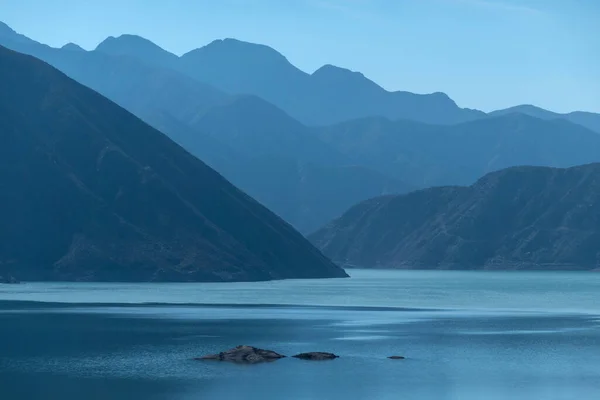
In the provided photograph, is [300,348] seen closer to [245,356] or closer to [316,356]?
[316,356]

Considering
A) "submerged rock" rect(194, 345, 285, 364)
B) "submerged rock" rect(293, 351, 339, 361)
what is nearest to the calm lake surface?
"submerged rock" rect(293, 351, 339, 361)

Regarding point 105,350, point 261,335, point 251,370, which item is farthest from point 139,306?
point 251,370

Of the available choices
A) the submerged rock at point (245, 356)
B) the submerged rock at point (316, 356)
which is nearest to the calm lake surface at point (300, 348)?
the submerged rock at point (316, 356)

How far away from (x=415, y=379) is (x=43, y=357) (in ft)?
98.6

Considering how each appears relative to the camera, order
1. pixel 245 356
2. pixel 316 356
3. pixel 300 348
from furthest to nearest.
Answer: pixel 300 348
pixel 316 356
pixel 245 356

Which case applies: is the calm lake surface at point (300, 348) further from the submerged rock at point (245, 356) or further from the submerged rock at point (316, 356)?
the submerged rock at point (245, 356)

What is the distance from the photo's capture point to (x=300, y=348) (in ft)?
315

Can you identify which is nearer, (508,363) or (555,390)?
(555,390)

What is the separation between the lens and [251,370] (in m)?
80.2

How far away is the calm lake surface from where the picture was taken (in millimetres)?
70562

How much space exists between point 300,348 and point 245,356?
10900 millimetres

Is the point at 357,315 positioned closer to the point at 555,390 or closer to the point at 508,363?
the point at 508,363

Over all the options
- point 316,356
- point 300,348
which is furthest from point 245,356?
point 300,348

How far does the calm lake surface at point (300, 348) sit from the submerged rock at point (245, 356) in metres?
1.87
